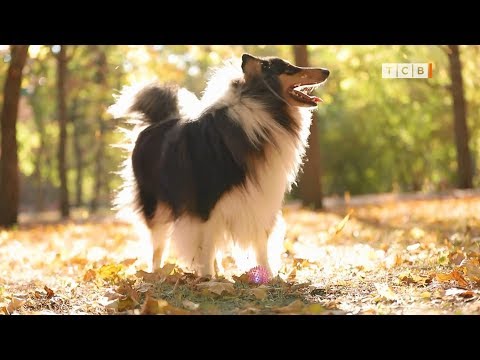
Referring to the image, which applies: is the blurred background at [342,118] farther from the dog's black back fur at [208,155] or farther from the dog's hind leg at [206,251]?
the dog's hind leg at [206,251]

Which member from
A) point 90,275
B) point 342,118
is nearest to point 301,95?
point 90,275

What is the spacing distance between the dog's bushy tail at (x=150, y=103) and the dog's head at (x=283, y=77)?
1.27 meters

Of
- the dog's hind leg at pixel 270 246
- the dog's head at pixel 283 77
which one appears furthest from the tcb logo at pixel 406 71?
the dog's hind leg at pixel 270 246

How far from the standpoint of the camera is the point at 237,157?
5.42m

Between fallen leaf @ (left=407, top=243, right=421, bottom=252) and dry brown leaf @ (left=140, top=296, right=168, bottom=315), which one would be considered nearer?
dry brown leaf @ (left=140, top=296, right=168, bottom=315)

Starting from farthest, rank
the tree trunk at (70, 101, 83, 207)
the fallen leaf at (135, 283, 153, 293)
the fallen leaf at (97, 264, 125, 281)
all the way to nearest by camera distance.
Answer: the tree trunk at (70, 101, 83, 207) < the fallen leaf at (97, 264, 125, 281) < the fallen leaf at (135, 283, 153, 293)

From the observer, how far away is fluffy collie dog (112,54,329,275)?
545cm

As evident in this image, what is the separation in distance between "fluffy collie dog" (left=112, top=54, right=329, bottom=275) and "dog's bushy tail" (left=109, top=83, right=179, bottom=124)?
743mm

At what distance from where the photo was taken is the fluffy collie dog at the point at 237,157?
5.45 metres

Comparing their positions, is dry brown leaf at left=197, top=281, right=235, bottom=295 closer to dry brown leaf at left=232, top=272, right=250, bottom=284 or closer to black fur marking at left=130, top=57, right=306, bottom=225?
dry brown leaf at left=232, top=272, right=250, bottom=284

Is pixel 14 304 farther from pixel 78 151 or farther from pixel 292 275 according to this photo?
pixel 78 151

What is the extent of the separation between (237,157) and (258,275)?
102cm

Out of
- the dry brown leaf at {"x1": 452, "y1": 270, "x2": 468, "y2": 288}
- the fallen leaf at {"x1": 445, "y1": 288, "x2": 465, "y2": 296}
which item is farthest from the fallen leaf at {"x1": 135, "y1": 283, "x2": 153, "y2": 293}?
the dry brown leaf at {"x1": 452, "y1": 270, "x2": 468, "y2": 288}

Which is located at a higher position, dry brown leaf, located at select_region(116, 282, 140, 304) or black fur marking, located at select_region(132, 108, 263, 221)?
black fur marking, located at select_region(132, 108, 263, 221)
